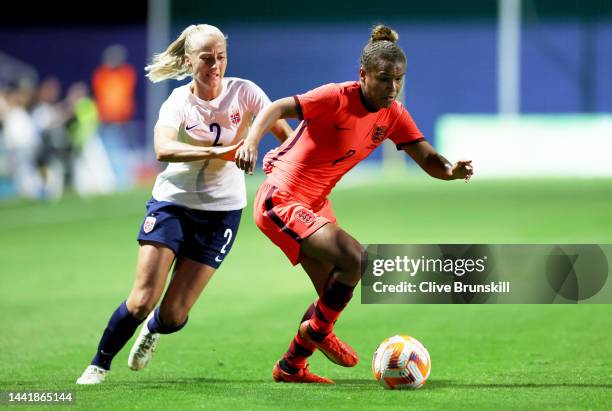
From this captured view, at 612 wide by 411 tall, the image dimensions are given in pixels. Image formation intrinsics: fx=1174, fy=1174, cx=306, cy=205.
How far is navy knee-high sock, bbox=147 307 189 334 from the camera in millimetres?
7684

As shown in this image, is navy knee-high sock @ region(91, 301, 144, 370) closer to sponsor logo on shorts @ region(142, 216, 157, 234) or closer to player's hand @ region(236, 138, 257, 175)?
sponsor logo on shorts @ region(142, 216, 157, 234)

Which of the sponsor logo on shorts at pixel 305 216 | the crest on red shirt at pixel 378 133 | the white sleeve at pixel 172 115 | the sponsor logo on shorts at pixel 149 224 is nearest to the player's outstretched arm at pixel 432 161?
the crest on red shirt at pixel 378 133

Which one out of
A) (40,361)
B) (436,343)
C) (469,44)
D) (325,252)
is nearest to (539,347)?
(436,343)

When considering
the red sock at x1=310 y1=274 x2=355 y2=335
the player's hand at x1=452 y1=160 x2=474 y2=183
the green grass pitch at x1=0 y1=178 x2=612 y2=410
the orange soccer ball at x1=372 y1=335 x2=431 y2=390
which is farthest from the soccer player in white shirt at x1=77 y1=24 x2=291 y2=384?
the orange soccer ball at x1=372 y1=335 x2=431 y2=390

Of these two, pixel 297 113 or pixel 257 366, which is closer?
pixel 297 113

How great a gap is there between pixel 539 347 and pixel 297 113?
3.15 metres

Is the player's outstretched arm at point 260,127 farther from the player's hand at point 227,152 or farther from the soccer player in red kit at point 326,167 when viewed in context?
the player's hand at point 227,152

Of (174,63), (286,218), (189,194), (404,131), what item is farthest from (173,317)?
(404,131)

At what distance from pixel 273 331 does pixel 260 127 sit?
360 cm

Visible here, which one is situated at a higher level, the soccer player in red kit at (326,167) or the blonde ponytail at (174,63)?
the blonde ponytail at (174,63)

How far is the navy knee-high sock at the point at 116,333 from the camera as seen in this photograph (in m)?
7.40

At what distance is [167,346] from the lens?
950 centimetres

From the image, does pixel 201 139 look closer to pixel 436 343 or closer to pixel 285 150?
pixel 285 150

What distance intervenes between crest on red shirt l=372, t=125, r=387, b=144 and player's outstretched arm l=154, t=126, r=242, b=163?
2.81ft
